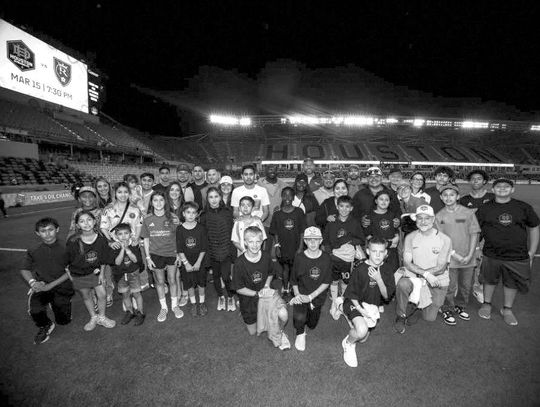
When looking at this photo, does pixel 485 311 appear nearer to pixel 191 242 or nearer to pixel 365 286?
pixel 365 286

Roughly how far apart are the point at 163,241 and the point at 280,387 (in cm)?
282

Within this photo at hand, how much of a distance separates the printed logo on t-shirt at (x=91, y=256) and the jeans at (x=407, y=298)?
4654mm

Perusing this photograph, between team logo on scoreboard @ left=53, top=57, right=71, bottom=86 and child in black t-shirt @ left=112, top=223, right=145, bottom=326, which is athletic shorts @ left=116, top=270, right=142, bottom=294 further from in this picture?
team logo on scoreboard @ left=53, top=57, right=71, bottom=86

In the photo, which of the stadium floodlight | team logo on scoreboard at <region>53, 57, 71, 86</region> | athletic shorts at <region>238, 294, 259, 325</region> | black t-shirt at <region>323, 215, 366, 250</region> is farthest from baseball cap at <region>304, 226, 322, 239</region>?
the stadium floodlight

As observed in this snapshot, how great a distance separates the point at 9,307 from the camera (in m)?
4.60

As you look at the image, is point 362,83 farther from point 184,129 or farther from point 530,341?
point 530,341

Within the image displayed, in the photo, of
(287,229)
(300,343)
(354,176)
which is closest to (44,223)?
(287,229)

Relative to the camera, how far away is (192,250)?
14.0 feet

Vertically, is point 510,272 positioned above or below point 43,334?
above

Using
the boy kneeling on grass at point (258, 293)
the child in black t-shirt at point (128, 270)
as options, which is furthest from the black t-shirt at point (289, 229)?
the child in black t-shirt at point (128, 270)

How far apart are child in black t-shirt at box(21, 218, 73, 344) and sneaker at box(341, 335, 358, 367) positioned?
4.11 m

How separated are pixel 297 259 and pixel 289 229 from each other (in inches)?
40.5

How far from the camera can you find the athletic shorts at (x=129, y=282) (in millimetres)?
4102

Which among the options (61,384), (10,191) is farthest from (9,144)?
(61,384)
